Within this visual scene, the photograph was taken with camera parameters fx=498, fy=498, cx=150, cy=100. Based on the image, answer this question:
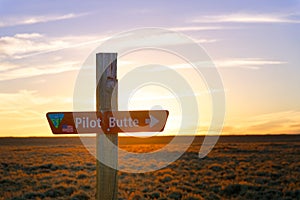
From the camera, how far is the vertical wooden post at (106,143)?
4781 millimetres

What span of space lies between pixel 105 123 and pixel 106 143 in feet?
0.64

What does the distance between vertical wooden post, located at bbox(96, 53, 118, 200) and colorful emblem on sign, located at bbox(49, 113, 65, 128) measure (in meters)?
0.37

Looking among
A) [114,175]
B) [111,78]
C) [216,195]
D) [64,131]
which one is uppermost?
[111,78]

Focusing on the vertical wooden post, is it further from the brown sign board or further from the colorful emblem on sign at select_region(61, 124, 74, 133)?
the colorful emblem on sign at select_region(61, 124, 74, 133)

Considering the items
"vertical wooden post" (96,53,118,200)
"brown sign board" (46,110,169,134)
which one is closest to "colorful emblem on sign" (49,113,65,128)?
"brown sign board" (46,110,169,134)

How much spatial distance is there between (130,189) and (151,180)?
246 centimetres

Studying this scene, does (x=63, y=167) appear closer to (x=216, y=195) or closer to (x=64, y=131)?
(x=216, y=195)

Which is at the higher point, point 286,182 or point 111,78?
point 111,78

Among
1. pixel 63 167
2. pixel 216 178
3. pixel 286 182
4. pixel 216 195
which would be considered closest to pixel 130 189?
pixel 216 195

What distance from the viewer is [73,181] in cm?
1600

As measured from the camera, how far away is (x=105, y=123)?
4758 millimetres

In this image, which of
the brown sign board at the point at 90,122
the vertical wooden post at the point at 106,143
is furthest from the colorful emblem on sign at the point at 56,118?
the vertical wooden post at the point at 106,143

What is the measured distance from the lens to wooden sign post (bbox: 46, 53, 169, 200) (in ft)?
15.6

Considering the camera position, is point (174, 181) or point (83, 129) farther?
point (174, 181)
